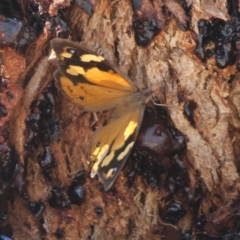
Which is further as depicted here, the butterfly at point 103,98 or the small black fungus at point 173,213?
the small black fungus at point 173,213

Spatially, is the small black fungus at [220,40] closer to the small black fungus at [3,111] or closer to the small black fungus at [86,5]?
the small black fungus at [86,5]

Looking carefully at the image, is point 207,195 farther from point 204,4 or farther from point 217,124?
point 204,4

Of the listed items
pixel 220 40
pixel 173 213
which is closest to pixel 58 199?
pixel 173 213

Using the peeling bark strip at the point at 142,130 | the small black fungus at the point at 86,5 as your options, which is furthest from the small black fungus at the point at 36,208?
the small black fungus at the point at 86,5

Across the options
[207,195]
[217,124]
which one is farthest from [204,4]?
[207,195]

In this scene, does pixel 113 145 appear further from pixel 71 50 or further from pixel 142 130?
pixel 71 50

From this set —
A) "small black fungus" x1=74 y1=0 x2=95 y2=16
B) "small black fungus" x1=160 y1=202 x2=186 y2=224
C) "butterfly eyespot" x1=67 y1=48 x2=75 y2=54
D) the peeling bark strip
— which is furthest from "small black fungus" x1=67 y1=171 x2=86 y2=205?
"small black fungus" x1=74 y1=0 x2=95 y2=16
